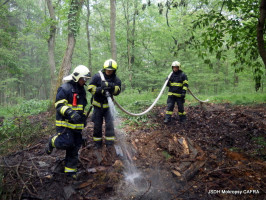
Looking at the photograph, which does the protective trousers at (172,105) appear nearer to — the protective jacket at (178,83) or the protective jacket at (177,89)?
the protective jacket at (177,89)

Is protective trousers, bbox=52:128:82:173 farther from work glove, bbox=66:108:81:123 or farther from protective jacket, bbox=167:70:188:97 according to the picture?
protective jacket, bbox=167:70:188:97

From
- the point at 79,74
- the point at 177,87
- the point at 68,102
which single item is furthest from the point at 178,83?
the point at 68,102

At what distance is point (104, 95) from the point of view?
15.0 ft

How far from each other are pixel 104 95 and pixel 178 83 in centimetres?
311

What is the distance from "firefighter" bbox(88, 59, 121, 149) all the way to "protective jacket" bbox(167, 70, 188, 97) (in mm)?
2620

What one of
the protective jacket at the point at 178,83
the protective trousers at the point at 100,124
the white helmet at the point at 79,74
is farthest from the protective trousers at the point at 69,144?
the protective jacket at the point at 178,83

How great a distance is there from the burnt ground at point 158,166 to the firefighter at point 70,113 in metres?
0.43

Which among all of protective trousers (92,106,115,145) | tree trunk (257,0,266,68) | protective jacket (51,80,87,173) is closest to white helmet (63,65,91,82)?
protective jacket (51,80,87,173)

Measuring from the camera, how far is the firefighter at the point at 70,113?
3506mm

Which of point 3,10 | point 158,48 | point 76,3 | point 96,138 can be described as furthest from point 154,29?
point 96,138

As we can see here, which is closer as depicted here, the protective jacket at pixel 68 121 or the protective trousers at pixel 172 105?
the protective jacket at pixel 68 121

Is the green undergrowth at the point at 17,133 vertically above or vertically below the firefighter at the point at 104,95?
below

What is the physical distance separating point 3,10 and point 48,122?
29.1 ft

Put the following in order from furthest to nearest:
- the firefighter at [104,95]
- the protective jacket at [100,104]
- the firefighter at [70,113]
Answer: the protective jacket at [100,104] → the firefighter at [104,95] → the firefighter at [70,113]
